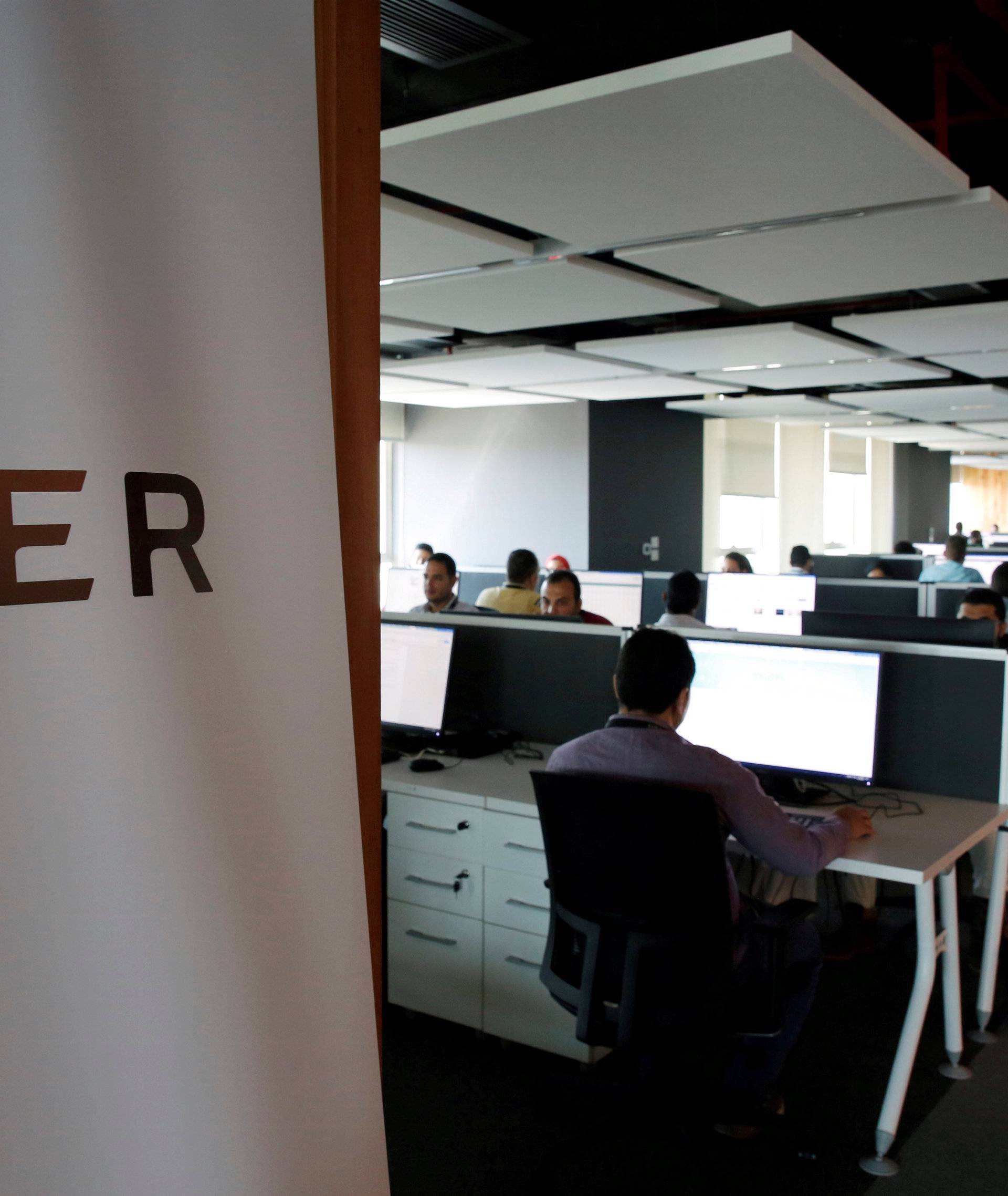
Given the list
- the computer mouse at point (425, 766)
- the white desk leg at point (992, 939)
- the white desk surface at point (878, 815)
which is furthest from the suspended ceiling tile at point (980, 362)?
the computer mouse at point (425, 766)

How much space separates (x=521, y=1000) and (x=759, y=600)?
3.92 meters

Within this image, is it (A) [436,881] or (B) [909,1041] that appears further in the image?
(A) [436,881]

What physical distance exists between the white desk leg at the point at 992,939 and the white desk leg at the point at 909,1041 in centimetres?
45

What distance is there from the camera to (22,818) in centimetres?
85

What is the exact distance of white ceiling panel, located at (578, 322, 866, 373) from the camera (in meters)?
5.52

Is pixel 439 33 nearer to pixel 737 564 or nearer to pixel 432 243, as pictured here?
pixel 432 243

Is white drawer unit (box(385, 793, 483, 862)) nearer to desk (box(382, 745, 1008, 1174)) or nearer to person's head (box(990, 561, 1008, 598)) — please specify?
desk (box(382, 745, 1008, 1174))

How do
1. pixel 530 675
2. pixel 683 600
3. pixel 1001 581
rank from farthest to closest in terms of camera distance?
pixel 1001 581 → pixel 683 600 → pixel 530 675

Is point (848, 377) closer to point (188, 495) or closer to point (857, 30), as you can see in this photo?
point (857, 30)

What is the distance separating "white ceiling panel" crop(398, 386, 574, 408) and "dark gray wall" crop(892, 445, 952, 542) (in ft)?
23.5

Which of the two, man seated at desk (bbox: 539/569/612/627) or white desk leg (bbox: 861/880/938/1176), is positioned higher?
man seated at desk (bbox: 539/569/612/627)

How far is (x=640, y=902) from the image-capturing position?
6.75 ft

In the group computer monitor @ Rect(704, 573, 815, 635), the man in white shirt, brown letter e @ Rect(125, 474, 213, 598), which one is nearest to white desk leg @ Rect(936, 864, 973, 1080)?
the man in white shirt

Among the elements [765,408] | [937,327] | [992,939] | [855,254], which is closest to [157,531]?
[992,939]
